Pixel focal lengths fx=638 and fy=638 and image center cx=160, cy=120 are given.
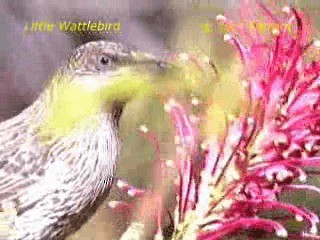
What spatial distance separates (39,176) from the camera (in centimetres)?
106

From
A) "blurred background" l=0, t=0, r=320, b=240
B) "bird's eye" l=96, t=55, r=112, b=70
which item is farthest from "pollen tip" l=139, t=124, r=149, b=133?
"bird's eye" l=96, t=55, r=112, b=70

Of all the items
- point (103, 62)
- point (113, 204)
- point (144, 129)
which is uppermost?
point (103, 62)

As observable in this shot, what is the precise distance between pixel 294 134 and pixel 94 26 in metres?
0.40

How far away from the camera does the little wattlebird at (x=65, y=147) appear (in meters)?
1.05

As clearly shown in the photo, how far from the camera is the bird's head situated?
1.06 meters

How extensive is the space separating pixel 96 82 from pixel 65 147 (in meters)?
0.12

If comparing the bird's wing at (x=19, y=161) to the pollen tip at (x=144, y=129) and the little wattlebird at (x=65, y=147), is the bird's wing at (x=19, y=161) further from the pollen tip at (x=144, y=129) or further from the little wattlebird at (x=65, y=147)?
the pollen tip at (x=144, y=129)

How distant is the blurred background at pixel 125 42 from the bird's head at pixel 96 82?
0.07 feet

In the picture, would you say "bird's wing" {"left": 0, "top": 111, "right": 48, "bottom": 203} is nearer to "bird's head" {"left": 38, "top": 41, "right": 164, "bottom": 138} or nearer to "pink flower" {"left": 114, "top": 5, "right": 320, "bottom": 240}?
"bird's head" {"left": 38, "top": 41, "right": 164, "bottom": 138}

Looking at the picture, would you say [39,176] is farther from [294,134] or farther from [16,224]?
[294,134]

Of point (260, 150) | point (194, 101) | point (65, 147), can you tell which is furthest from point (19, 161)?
point (260, 150)

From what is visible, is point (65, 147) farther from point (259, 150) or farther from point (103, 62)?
point (259, 150)

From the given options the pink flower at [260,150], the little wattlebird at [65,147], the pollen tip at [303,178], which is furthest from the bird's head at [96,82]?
the pollen tip at [303,178]

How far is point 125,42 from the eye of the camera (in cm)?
109
